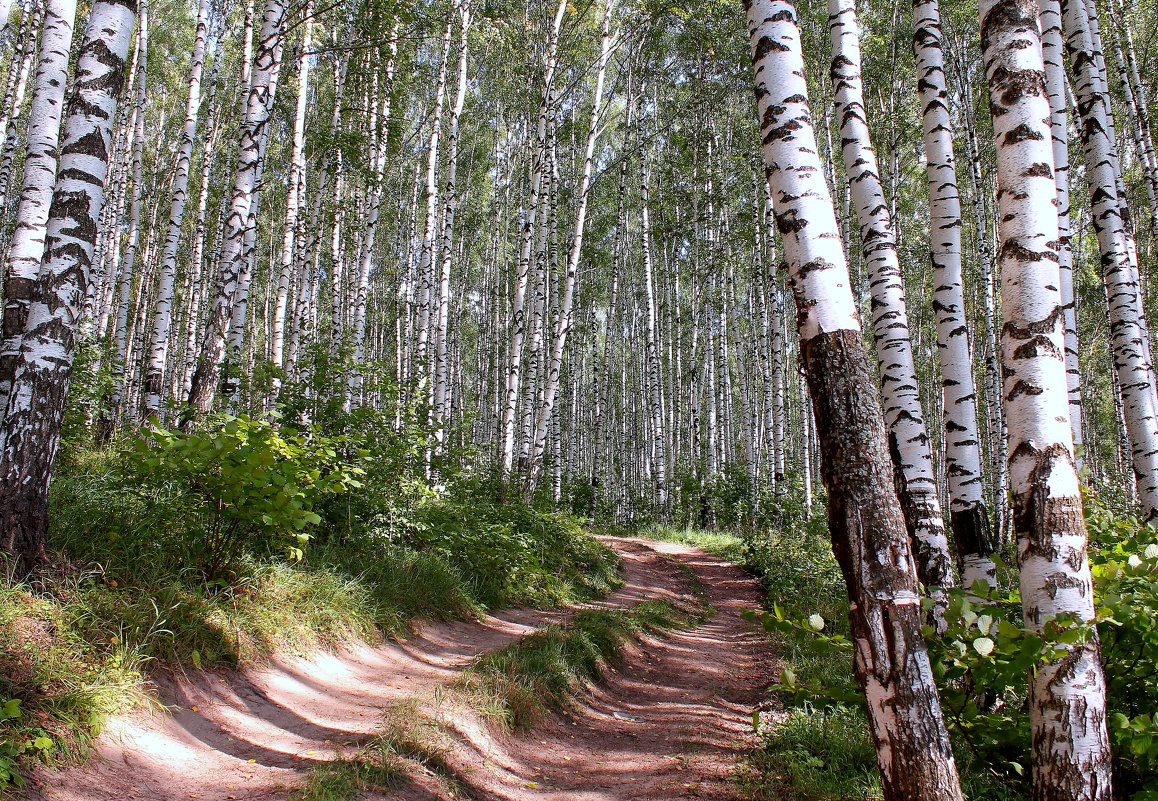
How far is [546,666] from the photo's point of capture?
5.12 meters

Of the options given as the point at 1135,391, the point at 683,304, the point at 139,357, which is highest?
the point at 683,304

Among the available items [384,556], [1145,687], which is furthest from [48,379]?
[1145,687]

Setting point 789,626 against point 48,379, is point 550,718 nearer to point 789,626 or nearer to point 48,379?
point 789,626

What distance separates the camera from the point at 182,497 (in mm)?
5066

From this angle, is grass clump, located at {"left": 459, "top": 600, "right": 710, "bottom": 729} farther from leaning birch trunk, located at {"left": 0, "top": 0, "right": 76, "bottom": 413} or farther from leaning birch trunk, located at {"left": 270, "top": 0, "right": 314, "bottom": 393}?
leaning birch trunk, located at {"left": 270, "top": 0, "right": 314, "bottom": 393}

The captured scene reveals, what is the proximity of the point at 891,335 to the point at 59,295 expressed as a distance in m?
5.30

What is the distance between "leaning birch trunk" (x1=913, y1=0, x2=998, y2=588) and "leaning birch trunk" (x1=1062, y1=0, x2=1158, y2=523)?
191cm

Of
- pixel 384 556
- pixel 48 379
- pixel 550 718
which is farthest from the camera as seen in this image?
pixel 384 556

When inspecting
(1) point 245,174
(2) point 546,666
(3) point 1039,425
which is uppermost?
(1) point 245,174

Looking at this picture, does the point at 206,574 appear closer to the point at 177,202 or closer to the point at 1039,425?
the point at 1039,425

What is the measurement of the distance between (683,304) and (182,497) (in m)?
25.1

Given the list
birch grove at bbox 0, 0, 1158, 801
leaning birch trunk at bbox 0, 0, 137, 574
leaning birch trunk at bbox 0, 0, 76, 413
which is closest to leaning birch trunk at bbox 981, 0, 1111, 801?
birch grove at bbox 0, 0, 1158, 801

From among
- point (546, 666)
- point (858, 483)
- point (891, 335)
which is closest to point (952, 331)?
point (891, 335)

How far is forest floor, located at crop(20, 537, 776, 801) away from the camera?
3119 millimetres
